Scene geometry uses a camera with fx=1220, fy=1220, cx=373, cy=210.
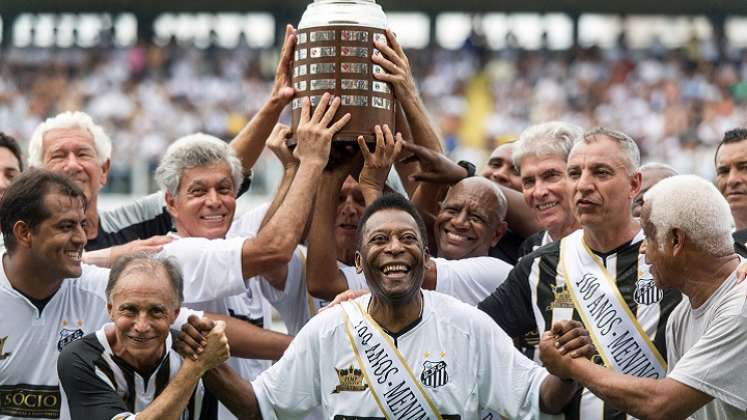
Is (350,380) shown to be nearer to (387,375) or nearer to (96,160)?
(387,375)

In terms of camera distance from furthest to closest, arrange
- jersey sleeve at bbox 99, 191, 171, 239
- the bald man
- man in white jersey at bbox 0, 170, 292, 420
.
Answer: jersey sleeve at bbox 99, 191, 171, 239, the bald man, man in white jersey at bbox 0, 170, 292, 420

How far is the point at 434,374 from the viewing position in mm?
4641

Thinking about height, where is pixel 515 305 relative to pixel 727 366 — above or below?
above

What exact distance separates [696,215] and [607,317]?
2.41 ft

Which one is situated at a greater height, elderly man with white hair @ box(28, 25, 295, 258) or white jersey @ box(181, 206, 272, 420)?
elderly man with white hair @ box(28, 25, 295, 258)

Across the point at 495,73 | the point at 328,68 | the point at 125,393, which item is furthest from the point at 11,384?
the point at 495,73

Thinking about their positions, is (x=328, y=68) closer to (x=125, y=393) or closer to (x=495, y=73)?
(x=125, y=393)

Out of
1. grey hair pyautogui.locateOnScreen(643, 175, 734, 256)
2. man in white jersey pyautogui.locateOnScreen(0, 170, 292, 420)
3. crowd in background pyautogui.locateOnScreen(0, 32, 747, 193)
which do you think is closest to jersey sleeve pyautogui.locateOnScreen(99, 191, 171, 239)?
man in white jersey pyautogui.locateOnScreen(0, 170, 292, 420)

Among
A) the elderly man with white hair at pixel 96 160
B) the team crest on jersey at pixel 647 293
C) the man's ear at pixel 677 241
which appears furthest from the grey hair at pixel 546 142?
the man's ear at pixel 677 241

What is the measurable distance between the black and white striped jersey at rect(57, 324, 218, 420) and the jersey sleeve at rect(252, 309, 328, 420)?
0.28 meters

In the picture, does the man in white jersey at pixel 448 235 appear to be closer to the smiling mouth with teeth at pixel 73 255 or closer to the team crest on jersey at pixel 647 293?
the team crest on jersey at pixel 647 293

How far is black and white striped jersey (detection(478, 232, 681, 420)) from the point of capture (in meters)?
4.98

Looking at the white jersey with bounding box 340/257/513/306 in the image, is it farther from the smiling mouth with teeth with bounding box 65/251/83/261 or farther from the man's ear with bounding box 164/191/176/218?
the smiling mouth with teeth with bounding box 65/251/83/261

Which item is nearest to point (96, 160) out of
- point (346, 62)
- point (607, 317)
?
point (346, 62)
